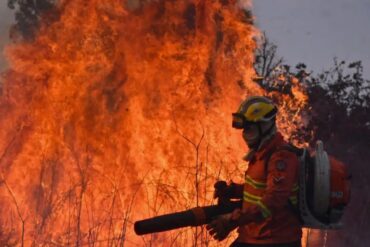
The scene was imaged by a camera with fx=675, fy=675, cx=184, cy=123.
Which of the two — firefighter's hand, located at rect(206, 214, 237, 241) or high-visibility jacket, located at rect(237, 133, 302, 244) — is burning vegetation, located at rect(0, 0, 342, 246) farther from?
firefighter's hand, located at rect(206, 214, 237, 241)

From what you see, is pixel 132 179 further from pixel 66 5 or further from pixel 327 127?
pixel 327 127

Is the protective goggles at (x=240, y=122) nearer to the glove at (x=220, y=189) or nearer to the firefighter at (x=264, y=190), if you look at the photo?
the firefighter at (x=264, y=190)

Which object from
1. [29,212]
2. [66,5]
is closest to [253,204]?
[29,212]

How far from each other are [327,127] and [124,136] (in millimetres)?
7385

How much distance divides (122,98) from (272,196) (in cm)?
726

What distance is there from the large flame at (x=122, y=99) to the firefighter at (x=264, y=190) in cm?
594

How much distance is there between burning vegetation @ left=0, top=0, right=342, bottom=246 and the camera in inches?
434

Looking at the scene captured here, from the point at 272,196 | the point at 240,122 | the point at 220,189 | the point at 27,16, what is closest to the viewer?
the point at 272,196

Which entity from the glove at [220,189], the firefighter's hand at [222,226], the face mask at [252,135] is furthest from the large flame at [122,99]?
the firefighter's hand at [222,226]

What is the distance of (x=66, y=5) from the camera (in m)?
11.4

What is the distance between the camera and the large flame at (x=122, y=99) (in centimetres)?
1103

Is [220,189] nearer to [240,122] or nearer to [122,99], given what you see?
[240,122]

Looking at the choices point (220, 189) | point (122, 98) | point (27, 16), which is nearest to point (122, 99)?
point (122, 98)

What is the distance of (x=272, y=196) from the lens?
14.6 ft
